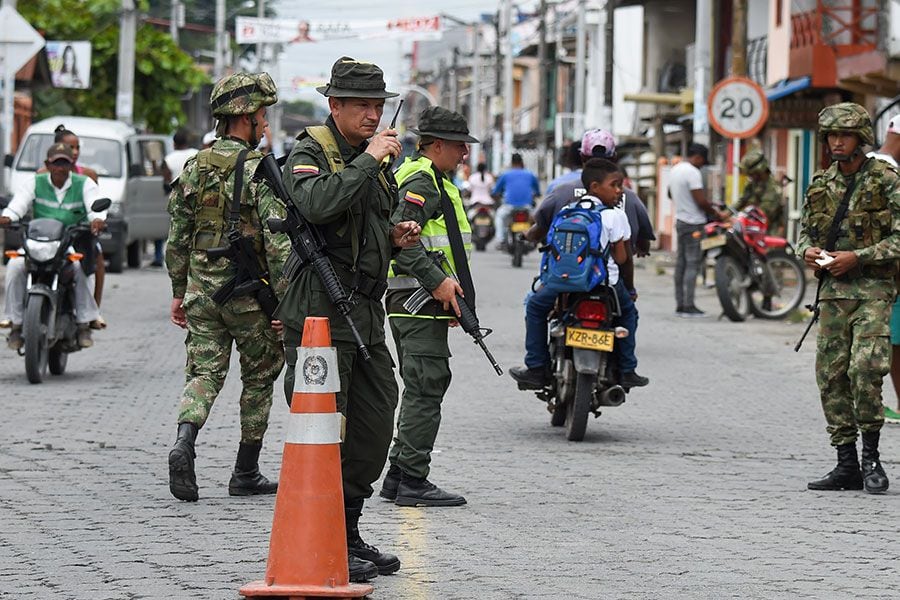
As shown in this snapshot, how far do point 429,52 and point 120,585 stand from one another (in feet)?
477

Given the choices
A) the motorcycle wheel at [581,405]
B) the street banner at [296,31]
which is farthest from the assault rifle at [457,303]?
the street banner at [296,31]

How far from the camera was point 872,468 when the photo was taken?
9242 millimetres

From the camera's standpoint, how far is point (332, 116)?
A: 671 centimetres

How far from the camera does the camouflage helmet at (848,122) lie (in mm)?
9078

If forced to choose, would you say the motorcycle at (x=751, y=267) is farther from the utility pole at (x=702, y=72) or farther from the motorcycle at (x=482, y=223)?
the motorcycle at (x=482, y=223)

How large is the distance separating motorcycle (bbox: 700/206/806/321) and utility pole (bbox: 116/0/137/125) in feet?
59.7

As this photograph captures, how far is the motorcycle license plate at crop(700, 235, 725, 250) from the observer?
64.5 feet

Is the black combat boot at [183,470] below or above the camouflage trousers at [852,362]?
below

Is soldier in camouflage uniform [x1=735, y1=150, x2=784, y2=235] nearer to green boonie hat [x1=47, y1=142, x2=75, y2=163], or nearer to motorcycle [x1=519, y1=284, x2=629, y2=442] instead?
green boonie hat [x1=47, y1=142, x2=75, y2=163]

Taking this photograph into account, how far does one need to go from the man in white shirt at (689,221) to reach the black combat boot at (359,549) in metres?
14.0

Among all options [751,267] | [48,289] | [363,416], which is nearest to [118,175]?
[751,267]

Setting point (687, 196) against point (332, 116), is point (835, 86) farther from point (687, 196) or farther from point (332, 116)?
point (332, 116)

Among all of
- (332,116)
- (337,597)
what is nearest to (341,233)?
(332,116)

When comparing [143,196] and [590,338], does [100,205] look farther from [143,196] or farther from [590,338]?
[143,196]
